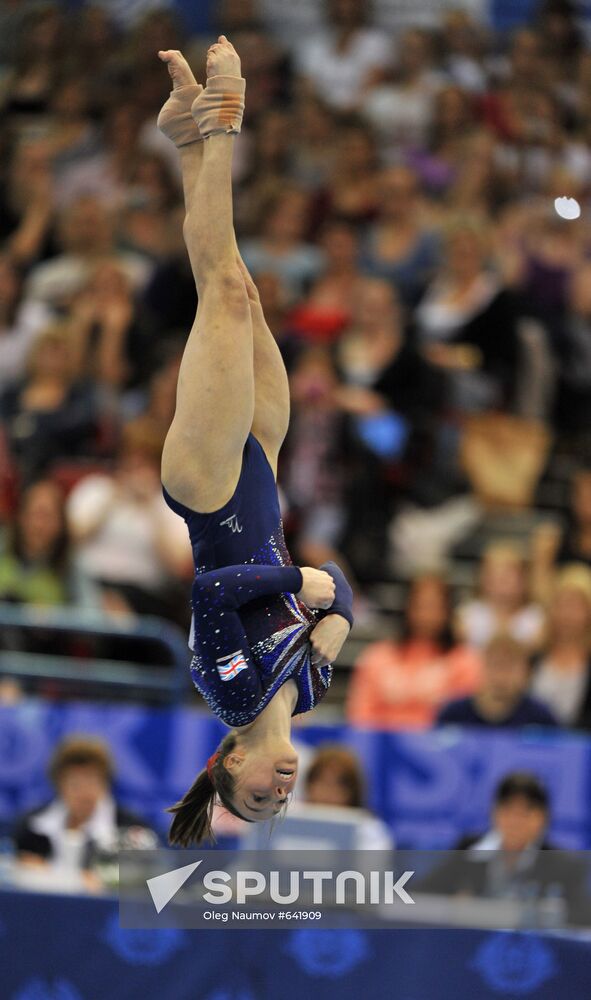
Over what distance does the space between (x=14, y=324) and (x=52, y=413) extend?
2.86 ft

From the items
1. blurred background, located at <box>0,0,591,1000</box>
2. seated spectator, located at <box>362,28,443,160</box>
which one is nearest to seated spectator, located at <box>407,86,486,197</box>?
blurred background, located at <box>0,0,591,1000</box>

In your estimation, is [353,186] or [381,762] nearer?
[381,762]

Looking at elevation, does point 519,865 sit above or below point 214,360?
below

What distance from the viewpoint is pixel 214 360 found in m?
4.20

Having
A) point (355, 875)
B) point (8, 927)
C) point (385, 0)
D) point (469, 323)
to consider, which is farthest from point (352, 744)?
point (385, 0)

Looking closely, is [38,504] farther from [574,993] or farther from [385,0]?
[385,0]

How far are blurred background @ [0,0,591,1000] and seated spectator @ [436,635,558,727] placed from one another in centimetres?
1

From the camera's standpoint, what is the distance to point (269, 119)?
30.2 ft

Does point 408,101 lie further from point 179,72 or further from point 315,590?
point 315,590

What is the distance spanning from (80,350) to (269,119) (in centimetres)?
190

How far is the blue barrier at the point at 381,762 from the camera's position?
6.38 metres

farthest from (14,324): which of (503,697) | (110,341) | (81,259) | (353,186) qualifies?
(503,697)

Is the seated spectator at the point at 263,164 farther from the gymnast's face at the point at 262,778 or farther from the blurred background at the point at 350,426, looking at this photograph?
the gymnast's face at the point at 262,778

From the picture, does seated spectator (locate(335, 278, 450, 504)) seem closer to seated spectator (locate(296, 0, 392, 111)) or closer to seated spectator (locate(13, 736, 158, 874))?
seated spectator (locate(13, 736, 158, 874))
